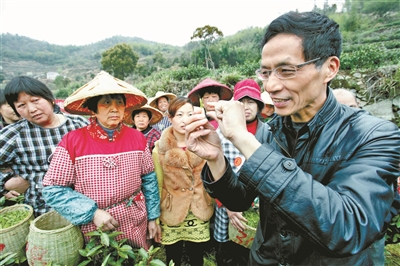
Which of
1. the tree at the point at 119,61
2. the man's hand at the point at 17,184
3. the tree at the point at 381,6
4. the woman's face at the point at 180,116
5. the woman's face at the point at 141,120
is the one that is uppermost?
the tree at the point at 381,6

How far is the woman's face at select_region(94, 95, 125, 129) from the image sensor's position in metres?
2.00

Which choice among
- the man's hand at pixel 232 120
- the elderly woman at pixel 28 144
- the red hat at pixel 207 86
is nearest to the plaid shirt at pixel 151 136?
the red hat at pixel 207 86

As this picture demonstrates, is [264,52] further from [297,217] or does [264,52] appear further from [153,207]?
[153,207]

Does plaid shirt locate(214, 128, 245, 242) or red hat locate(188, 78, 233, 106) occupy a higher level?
red hat locate(188, 78, 233, 106)

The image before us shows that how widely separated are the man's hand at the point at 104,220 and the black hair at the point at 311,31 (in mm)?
1748

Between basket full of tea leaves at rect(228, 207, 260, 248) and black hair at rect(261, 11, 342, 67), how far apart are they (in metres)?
1.61

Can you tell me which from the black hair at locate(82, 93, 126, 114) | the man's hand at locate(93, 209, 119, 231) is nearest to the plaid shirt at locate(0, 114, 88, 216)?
the black hair at locate(82, 93, 126, 114)

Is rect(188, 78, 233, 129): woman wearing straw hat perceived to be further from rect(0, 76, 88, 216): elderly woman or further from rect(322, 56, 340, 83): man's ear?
rect(322, 56, 340, 83): man's ear

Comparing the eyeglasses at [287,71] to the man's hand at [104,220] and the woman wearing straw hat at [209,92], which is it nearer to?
the man's hand at [104,220]

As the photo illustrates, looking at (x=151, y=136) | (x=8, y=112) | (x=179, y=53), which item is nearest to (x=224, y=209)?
(x=151, y=136)

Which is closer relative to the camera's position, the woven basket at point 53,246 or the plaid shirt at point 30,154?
the woven basket at point 53,246

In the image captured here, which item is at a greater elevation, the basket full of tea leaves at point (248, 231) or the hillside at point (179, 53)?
the hillside at point (179, 53)

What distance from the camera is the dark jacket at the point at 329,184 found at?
77 cm

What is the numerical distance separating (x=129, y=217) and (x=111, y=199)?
0.82 feet
